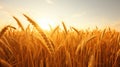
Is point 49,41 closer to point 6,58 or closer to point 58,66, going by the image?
point 58,66

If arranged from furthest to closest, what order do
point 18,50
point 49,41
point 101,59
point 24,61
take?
point 101,59 → point 18,50 → point 24,61 → point 49,41

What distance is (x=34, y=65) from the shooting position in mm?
1059

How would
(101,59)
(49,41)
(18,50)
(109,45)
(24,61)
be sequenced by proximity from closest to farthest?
(49,41) < (24,61) < (18,50) < (101,59) < (109,45)

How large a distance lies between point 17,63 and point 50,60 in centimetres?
18

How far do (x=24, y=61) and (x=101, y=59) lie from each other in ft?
1.87

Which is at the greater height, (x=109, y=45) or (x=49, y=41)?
(x=49, y=41)

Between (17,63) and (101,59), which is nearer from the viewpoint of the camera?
(17,63)

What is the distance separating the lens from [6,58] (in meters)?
1.17

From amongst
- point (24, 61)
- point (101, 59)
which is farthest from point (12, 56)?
point (101, 59)

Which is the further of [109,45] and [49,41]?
[109,45]

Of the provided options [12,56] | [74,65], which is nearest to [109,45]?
[74,65]

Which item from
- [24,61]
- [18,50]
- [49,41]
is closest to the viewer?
[49,41]

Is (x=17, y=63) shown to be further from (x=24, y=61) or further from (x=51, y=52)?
(x=51, y=52)

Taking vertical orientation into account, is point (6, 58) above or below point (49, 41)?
below
